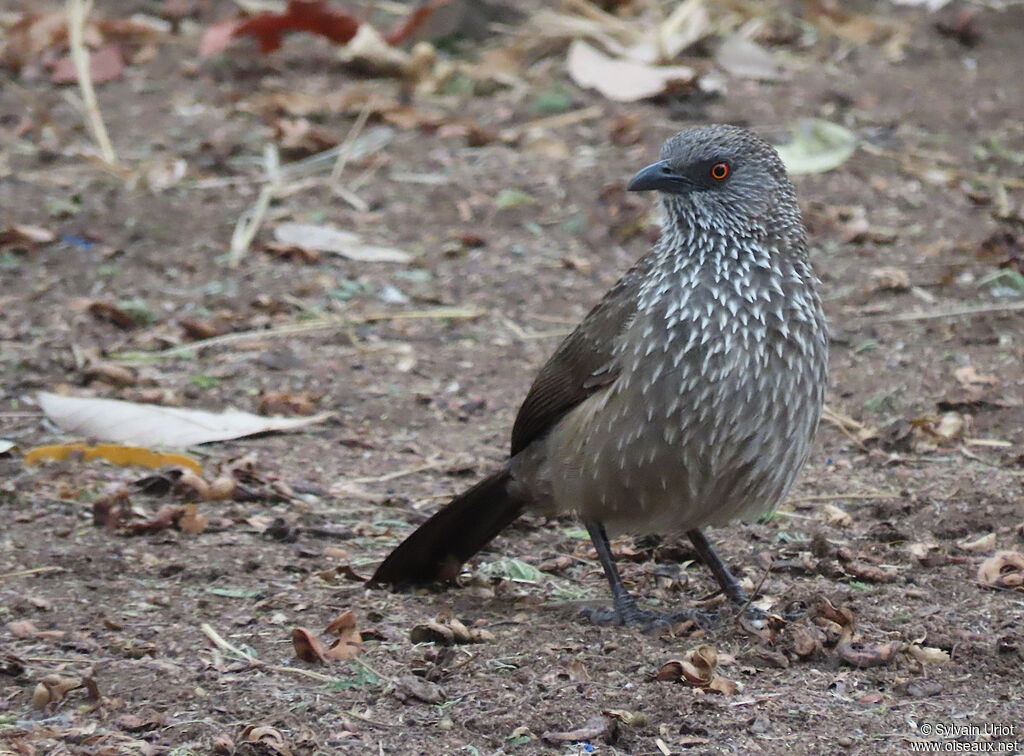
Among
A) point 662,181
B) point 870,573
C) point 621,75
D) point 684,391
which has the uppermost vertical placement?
point 662,181

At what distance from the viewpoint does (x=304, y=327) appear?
650cm

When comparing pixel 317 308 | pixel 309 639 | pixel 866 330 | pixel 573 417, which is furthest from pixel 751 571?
pixel 317 308

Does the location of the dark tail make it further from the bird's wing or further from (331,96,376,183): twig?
(331,96,376,183): twig

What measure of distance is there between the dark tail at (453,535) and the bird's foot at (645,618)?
47 centimetres

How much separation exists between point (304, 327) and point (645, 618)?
287cm

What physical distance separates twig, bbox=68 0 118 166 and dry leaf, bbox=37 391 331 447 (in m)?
2.86

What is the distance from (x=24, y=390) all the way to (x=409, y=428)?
1580 millimetres

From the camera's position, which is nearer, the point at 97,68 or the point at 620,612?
the point at 620,612

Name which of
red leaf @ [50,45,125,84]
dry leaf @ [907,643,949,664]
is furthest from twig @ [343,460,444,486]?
red leaf @ [50,45,125,84]

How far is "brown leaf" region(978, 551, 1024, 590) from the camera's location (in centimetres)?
406

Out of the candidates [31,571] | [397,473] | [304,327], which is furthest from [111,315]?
[31,571]

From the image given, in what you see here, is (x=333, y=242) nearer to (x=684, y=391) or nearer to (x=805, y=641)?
(x=684, y=391)

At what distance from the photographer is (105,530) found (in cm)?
452

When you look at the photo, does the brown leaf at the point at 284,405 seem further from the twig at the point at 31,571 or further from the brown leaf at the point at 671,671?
the brown leaf at the point at 671,671
